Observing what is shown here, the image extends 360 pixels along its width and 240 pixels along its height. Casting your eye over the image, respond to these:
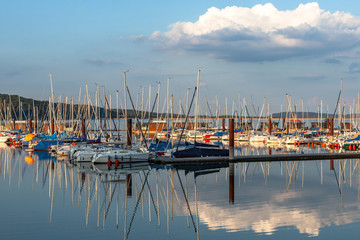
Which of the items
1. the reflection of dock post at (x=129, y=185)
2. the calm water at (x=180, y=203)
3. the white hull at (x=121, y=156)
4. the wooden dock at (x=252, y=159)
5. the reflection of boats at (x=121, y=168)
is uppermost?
the white hull at (x=121, y=156)

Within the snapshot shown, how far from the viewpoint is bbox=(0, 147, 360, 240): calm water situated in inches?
776

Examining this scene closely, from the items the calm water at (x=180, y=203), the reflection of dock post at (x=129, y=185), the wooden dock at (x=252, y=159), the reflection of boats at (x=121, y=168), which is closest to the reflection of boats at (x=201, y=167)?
the calm water at (x=180, y=203)

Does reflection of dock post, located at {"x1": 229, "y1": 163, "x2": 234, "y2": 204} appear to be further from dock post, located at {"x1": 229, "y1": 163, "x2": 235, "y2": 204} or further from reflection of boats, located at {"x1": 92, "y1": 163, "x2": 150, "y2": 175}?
reflection of boats, located at {"x1": 92, "y1": 163, "x2": 150, "y2": 175}

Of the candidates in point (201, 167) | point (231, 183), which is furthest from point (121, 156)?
point (231, 183)

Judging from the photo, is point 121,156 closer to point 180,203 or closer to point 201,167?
point 201,167

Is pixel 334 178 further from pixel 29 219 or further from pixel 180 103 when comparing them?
pixel 180 103

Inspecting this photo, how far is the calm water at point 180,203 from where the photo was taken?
1972cm

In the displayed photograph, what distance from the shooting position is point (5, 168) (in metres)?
44.2

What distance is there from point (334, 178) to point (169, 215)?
19171 mm

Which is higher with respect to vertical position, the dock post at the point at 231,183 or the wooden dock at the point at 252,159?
the wooden dock at the point at 252,159

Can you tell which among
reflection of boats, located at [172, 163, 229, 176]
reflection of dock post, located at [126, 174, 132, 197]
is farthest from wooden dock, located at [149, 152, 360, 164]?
reflection of dock post, located at [126, 174, 132, 197]

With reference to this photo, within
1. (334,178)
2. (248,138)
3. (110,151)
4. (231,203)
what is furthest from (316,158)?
(248,138)

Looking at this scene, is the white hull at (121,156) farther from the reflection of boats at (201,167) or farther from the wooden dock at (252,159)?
the reflection of boats at (201,167)

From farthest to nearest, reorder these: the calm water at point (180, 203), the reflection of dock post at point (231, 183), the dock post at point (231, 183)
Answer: the dock post at point (231, 183) < the reflection of dock post at point (231, 183) < the calm water at point (180, 203)
